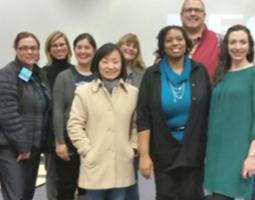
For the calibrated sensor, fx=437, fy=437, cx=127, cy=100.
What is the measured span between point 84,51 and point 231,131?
1.24 m

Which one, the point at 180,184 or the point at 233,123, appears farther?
the point at 180,184

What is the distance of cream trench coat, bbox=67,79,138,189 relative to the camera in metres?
2.50

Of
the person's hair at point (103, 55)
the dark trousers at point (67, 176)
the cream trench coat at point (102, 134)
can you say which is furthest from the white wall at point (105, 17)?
the cream trench coat at point (102, 134)

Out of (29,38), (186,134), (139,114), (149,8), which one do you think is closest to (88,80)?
(29,38)

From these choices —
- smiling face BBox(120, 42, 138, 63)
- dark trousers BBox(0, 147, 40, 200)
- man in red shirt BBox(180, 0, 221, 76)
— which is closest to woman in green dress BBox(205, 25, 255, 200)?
man in red shirt BBox(180, 0, 221, 76)

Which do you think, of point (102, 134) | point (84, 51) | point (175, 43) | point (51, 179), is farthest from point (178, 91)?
point (51, 179)

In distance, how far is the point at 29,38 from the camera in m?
2.88

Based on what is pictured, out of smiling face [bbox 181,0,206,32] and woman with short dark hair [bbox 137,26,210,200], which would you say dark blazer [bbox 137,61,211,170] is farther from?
smiling face [bbox 181,0,206,32]

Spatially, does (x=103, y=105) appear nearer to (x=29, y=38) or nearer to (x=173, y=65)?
(x=173, y=65)

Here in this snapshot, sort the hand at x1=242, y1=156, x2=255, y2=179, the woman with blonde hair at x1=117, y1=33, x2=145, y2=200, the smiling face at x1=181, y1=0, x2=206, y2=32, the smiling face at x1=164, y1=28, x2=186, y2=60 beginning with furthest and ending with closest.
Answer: the woman with blonde hair at x1=117, y1=33, x2=145, y2=200, the smiling face at x1=181, y1=0, x2=206, y2=32, the smiling face at x1=164, y1=28, x2=186, y2=60, the hand at x1=242, y1=156, x2=255, y2=179

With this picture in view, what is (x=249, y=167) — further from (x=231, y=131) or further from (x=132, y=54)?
(x=132, y=54)

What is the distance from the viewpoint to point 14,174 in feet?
9.16

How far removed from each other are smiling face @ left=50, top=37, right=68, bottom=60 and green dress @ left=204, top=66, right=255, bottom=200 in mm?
1466

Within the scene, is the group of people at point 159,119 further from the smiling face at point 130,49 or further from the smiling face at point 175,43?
the smiling face at point 130,49
